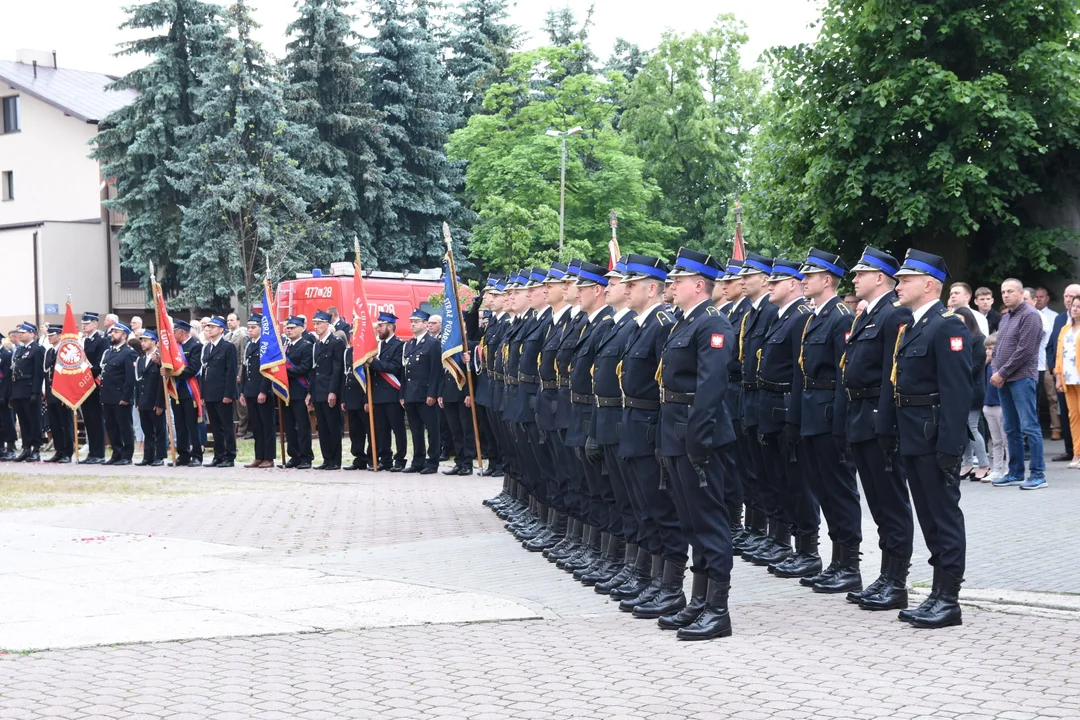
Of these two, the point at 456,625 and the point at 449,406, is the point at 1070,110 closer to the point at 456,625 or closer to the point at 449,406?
the point at 449,406

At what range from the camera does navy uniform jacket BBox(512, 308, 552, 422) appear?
38.0ft

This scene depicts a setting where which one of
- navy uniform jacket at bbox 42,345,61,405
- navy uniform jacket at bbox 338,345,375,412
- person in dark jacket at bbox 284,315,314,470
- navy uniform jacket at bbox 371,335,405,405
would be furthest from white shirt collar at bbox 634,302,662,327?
navy uniform jacket at bbox 42,345,61,405

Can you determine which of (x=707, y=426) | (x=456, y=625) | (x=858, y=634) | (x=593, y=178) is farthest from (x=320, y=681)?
(x=593, y=178)

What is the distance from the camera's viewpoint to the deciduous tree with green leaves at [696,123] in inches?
2030

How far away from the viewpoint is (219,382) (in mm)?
20891

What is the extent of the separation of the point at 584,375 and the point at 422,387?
983cm

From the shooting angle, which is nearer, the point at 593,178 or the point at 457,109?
the point at 593,178

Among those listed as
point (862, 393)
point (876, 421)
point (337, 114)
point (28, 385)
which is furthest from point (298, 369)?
point (337, 114)

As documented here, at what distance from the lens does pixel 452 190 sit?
51469 mm

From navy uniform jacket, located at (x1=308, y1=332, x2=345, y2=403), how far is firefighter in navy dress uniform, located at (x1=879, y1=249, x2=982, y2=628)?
517 inches

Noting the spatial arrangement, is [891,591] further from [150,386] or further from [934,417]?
[150,386]

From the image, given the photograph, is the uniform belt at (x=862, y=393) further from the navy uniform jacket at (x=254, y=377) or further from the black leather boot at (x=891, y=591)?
the navy uniform jacket at (x=254, y=377)

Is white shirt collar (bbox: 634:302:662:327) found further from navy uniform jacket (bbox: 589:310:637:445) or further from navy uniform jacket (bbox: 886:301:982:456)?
navy uniform jacket (bbox: 886:301:982:456)

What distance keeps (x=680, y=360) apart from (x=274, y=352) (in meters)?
13.4
